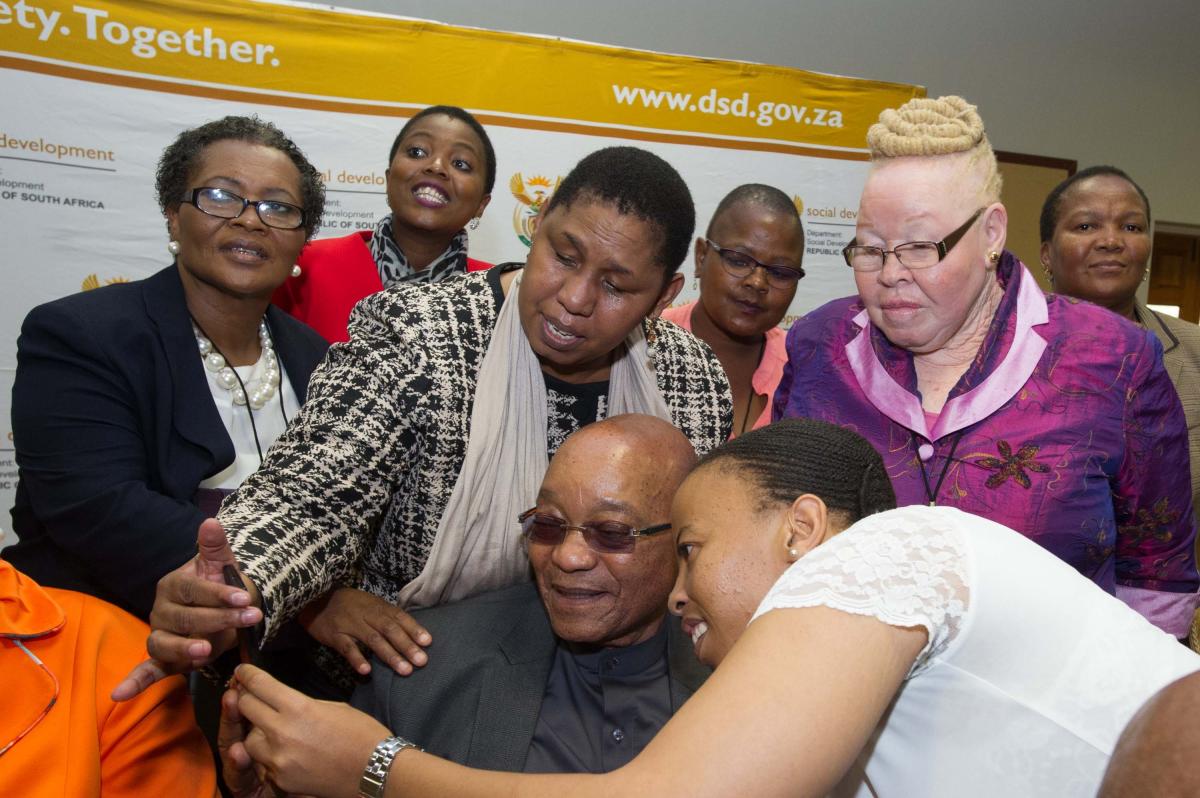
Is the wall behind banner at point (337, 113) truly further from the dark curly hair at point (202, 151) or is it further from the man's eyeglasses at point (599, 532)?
the man's eyeglasses at point (599, 532)

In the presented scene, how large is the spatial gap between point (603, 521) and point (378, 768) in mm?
806

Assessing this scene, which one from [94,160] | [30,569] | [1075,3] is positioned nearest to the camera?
[30,569]

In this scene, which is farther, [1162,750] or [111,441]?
[111,441]

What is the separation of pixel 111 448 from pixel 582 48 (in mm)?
3131

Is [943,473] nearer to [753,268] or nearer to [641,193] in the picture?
[641,193]

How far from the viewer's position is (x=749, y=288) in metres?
3.54

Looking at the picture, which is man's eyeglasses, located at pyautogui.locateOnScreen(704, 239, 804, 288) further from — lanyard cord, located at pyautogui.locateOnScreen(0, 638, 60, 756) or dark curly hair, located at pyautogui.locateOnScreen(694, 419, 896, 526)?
lanyard cord, located at pyautogui.locateOnScreen(0, 638, 60, 756)

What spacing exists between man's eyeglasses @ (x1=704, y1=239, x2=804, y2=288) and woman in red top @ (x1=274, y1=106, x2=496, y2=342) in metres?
0.94

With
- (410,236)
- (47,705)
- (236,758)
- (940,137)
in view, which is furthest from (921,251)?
(410,236)

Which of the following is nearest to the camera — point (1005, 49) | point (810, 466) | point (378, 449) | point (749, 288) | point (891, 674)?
point (891, 674)

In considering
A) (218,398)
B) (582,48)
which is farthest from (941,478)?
(582,48)

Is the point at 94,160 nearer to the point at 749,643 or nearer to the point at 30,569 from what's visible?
the point at 30,569

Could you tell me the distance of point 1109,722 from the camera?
1104 mm

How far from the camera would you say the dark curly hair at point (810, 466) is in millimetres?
1452
